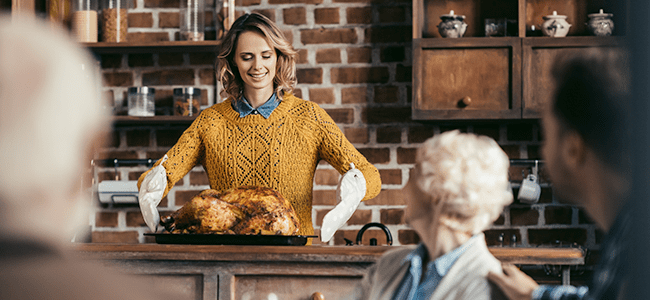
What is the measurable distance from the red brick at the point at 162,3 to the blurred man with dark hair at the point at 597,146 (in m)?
2.62

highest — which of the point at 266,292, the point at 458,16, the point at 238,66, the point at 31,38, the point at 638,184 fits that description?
the point at 458,16

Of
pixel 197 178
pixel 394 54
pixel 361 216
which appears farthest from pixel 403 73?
pixel 197 178

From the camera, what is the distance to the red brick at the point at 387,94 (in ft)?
9.04

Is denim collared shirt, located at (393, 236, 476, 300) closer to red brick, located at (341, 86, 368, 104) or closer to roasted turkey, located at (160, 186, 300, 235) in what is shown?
roasted turkey, located at (160, 186, 300, 235)

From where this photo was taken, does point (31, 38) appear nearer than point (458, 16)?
Yes

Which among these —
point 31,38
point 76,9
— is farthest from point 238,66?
point 31,38

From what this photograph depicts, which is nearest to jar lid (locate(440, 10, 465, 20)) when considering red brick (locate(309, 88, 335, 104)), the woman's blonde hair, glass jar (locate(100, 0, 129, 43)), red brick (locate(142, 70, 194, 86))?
red brick (locate(309, 88, 335, 104))

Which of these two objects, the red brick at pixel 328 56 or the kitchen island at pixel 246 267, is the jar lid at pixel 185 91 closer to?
the red brick at pixel 328 56

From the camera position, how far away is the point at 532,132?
107 inches

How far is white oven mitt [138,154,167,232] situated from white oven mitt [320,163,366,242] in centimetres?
46

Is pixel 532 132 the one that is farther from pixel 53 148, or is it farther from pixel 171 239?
pixel 53 148

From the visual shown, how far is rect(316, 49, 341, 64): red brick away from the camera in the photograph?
9.13ft

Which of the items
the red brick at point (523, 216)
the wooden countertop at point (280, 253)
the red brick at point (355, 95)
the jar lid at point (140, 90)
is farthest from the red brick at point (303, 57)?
the wooden countertop at point (280, 253)

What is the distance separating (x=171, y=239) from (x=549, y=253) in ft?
2.86
